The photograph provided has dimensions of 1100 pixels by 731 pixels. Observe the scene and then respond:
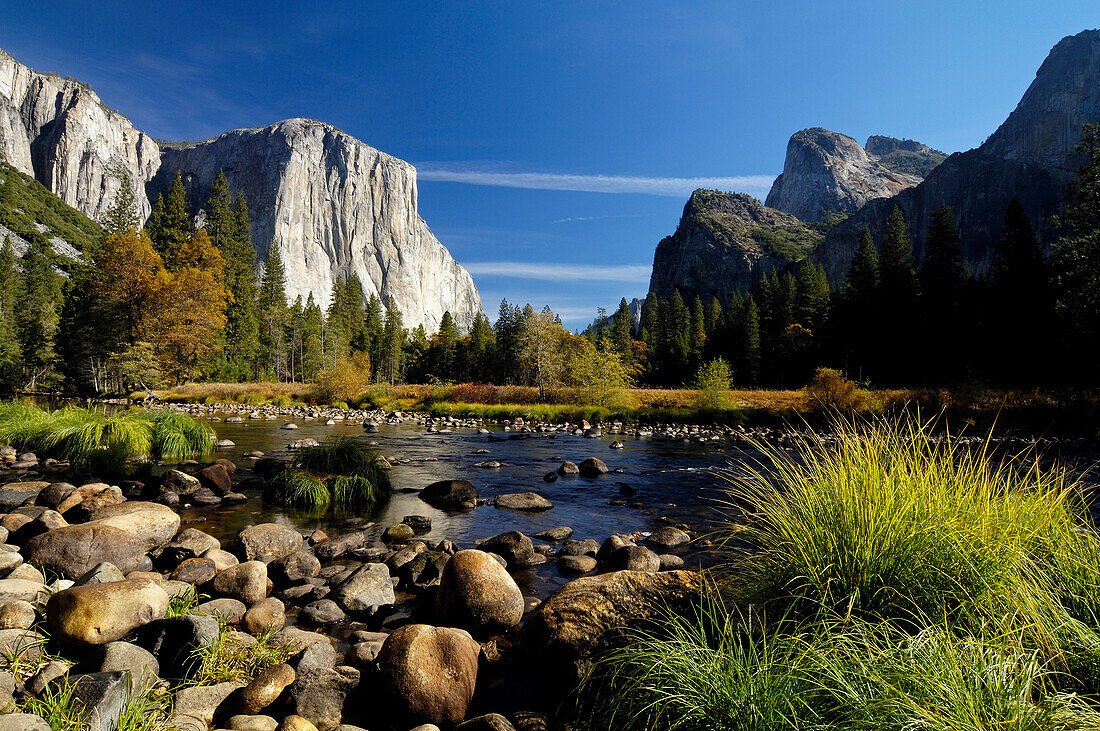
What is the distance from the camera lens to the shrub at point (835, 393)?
88.7ft

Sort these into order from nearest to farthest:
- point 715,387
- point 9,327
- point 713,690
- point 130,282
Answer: point 713,690, point 130,282, point 715,387, point 9,327

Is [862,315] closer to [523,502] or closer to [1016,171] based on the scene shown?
[523,502]

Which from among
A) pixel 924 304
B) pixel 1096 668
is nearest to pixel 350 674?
pixel 1096 668

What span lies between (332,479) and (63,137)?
570 feet

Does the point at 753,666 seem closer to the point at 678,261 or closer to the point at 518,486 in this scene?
the point at 518,486

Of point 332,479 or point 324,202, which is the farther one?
point 324,202

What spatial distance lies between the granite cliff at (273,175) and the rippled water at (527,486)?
380 ft

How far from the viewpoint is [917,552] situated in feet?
9.74

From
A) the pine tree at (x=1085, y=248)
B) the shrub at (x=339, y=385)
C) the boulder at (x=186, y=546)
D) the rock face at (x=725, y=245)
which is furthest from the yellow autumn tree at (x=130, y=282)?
the rock face at (x=725, y=245)

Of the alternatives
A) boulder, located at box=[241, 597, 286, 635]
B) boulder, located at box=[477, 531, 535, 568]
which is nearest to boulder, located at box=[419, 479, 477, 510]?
boulder, located at box=[477, 531, 535, 568]

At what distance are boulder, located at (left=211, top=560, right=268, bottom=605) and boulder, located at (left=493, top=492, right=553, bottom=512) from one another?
211 inches

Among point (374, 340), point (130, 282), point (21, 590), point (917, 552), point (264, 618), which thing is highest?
point (374, 340)

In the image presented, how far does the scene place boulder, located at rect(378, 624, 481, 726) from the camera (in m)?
3.46

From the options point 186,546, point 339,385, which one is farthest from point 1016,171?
point 186,546
